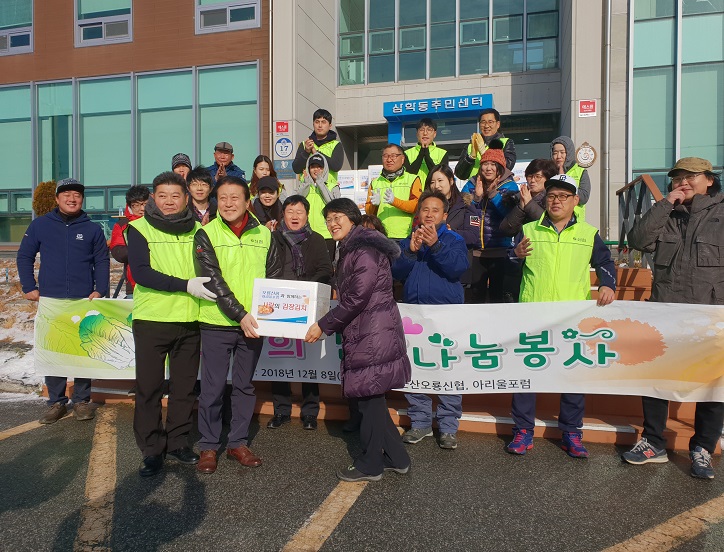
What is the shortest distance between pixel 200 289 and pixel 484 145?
3.45 meters

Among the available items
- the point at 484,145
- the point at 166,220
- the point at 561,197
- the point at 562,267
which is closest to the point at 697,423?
the point at 562,267

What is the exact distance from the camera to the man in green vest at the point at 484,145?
5633 millimetres

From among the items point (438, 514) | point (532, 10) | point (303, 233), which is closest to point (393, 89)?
point (532, 10)

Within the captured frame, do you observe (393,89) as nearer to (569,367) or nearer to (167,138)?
(167,138)

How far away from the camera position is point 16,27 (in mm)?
15953

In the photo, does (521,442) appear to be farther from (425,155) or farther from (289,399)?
(425,155)

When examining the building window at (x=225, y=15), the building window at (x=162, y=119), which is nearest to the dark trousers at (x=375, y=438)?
the building window at (x=162, y=119)

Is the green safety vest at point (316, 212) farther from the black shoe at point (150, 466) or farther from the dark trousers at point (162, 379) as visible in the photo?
the black shoe at point (150, 466)

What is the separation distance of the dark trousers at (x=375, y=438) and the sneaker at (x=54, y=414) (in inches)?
118

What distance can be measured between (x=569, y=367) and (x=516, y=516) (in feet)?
4.84

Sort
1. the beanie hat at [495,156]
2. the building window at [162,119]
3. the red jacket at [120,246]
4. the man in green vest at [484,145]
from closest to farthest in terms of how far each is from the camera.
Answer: the beanie hat at [495,156]
the red jacket at [120,246]
the man in green vest at [484,145]
the building window at [162,119]

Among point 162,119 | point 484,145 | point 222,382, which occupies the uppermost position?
point 162,119

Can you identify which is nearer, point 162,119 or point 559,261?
point 559,261

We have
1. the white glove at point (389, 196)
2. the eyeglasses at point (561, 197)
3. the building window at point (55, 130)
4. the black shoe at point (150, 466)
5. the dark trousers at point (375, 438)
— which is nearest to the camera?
the dark trousers at point (375, 438)
